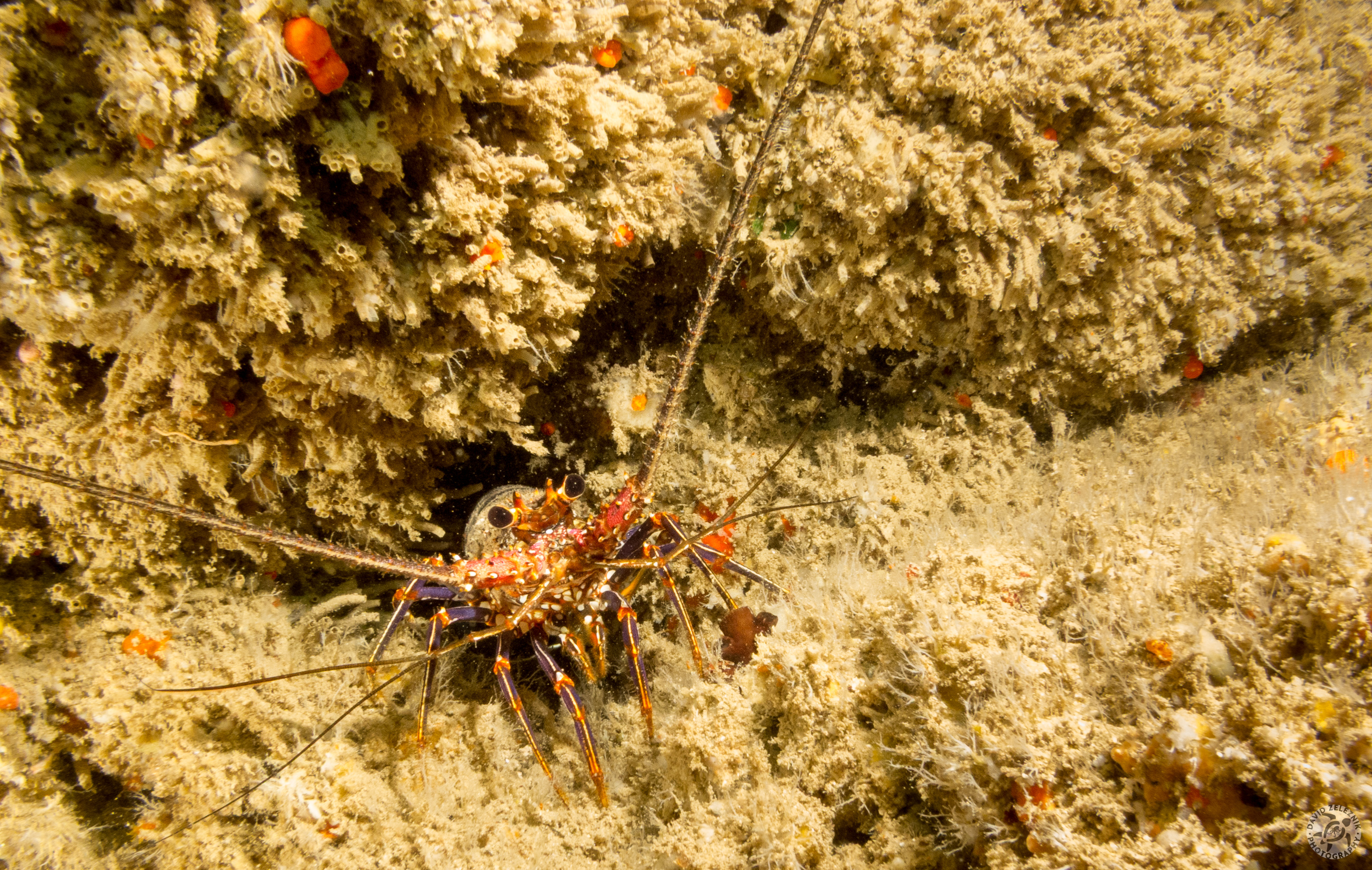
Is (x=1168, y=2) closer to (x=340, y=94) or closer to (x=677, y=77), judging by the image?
(x=677, y=77)

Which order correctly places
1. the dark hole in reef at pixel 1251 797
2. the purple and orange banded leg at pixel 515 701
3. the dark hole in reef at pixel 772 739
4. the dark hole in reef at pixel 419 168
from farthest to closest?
the purple and orange banded leg at pixel 515 701, the dark hole in reef at pixel 772 739, the dark hole in reef at pixel 419 168, the dark hole in reef at pixel 1251 797

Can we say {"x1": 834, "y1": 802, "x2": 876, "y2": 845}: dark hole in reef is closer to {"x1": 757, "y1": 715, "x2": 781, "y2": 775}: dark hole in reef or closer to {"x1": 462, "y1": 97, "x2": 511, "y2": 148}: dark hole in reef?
{"x1": 757, "y1": 715, "x2": 781, "y2": 775}: dark hole in reef

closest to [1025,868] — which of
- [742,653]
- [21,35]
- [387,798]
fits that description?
[742,653]

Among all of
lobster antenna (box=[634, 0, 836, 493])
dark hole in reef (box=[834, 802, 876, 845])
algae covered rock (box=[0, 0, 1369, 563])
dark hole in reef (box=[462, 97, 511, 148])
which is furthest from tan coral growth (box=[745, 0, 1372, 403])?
dark hole in reef (box=[834, 802, 876, 845])

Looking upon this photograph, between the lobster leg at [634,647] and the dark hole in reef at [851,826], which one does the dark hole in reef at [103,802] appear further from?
the dark hole in reef at [851,826]

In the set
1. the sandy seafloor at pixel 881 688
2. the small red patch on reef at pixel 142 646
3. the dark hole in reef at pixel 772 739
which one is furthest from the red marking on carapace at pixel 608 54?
the small red patch on reef at pixel 142 646

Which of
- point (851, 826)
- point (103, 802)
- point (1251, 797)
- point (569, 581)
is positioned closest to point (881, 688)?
point (851, 826)
